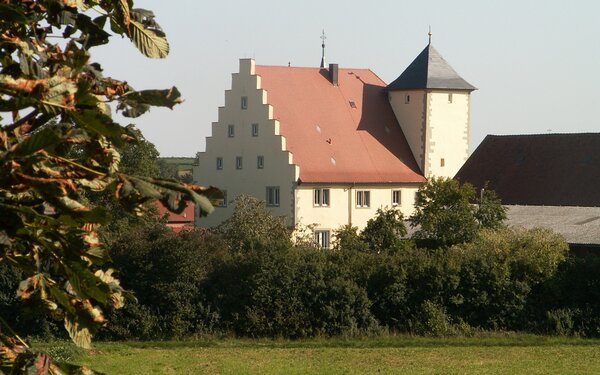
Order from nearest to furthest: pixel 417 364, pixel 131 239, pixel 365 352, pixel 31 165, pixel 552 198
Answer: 1. pixel 31 165
2. pixel 417 364
3. pixel 365 352
4. pixel 131 239
5. pixel 552 198

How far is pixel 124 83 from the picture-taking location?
4.55 metres

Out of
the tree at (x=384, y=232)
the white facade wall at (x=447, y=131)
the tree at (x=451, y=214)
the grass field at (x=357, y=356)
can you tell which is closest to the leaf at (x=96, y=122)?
the grass field at (x=357, y=356)

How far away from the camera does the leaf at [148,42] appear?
4.48 meters

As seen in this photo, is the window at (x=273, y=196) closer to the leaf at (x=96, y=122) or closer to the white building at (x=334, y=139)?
the white building at (x=334, y=139)

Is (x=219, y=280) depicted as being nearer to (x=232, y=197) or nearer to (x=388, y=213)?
(x=388, y=213)

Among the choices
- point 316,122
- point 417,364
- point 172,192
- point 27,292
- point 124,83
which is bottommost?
point 417,364

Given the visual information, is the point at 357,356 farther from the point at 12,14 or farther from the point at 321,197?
the point at 321,197

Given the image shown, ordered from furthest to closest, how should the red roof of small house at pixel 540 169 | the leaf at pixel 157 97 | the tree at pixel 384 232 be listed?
the red roof of small house at pixel 540 169
the tree at pixel 384 232
the leaf at pixel 157 97

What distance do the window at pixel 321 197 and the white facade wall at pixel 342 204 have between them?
0.46 ft

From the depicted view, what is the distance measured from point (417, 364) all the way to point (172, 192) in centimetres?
1833

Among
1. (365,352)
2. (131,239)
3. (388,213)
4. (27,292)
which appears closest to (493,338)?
(365,352)

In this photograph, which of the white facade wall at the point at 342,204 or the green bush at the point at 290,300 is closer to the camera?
the green bush at the point at 290,300

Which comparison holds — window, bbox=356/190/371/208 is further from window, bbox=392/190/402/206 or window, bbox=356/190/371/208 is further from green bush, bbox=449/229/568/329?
green bush, bbox=449/229/568/329

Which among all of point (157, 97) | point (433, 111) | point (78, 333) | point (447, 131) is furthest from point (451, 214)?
point (157, 97)
